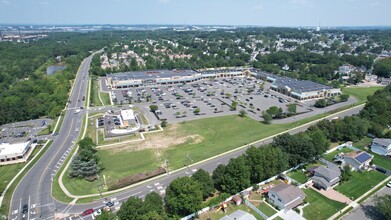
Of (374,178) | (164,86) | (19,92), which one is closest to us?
(374,178)

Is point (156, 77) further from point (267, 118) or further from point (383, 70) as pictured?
point (383, 70)

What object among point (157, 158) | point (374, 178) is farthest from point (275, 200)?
point (157, 158)

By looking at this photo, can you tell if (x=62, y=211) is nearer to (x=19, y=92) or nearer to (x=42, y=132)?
(x=42, y=132)

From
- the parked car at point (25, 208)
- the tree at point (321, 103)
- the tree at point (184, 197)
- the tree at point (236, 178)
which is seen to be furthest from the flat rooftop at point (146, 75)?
the tree at point (184, 197)

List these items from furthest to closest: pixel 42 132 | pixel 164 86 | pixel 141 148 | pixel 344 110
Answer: pixel 164 86 < pixel 344 110 < pixel 42 132 < pixel 141 148

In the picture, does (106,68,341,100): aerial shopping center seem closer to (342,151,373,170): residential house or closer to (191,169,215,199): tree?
(342,151,373,170): residential house

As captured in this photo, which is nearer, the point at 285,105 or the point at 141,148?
the point at 141,148

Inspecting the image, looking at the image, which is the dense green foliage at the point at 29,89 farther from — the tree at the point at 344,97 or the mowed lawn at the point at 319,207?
the tree at the point at 344,97
